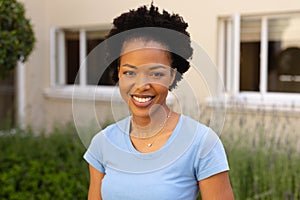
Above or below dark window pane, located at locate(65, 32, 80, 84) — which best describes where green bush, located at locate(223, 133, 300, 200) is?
below

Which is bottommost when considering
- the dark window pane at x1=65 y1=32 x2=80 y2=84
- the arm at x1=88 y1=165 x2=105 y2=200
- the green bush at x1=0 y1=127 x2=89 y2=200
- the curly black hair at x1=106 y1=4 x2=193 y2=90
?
the green bush at x1=0 y1=127 x2=89 y2=200

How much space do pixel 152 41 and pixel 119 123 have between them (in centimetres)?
37

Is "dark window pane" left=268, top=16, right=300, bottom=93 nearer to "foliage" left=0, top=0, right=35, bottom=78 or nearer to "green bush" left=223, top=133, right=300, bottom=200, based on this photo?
"green bush" left=223, top=133, right=300, bottom=200

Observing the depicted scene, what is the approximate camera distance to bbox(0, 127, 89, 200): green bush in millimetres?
4945

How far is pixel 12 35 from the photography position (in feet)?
15.7

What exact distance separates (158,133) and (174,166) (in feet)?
0.43

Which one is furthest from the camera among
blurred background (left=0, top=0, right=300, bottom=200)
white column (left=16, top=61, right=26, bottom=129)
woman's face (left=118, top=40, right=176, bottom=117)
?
white column (left=16, top=61, right=26, bottom=129)

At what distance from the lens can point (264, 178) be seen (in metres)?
4.36

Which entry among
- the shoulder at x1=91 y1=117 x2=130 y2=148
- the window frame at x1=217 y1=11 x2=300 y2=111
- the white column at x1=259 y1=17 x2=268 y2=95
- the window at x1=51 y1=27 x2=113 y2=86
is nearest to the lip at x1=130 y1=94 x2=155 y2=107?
the shoulder at x1=91 y1=117 x2=130 y2=148

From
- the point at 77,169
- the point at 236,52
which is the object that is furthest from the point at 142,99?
the point at 236,52

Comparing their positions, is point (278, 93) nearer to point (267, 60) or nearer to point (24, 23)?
point (267, 60)

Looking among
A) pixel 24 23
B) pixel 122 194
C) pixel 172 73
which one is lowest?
pixel 122 194

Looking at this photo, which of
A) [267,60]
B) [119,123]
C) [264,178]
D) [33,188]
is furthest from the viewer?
[267,60]

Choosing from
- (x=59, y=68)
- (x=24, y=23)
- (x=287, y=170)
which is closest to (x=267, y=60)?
(x=287, y=170)
